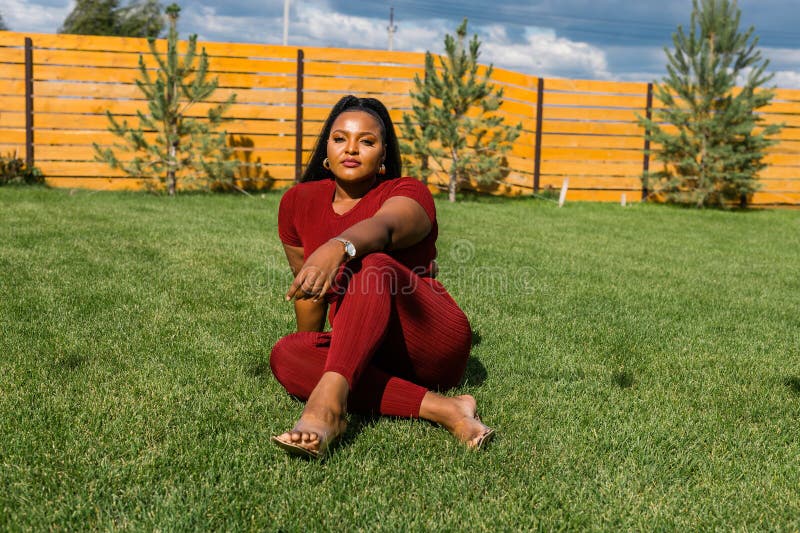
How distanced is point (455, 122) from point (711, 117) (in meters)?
4.76

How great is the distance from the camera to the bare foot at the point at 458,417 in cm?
257

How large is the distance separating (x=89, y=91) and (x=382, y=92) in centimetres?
483

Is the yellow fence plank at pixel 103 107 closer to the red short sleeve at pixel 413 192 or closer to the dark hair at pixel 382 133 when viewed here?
the dark hair at pixel 382 133

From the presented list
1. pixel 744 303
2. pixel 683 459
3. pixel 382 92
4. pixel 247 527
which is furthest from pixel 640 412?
pixel 382 92

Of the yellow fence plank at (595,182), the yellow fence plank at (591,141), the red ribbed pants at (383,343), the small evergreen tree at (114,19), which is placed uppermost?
the small evergreen tree at (114,19)

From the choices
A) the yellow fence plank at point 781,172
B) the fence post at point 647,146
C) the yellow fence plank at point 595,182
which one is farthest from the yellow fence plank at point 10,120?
the yellow fence plank at point 781,172

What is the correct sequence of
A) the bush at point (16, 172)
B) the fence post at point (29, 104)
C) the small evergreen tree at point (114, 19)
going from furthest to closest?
the small evergreen tree at point (114, 19)
the fence post at point (29, 104)
the bush at point (16, 172)

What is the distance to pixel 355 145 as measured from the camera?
2930mm

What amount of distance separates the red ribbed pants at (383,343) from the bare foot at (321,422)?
0.17ft

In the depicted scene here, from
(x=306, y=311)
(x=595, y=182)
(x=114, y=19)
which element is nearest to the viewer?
(x=306, y=311)

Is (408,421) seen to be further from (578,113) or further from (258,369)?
(578,113)

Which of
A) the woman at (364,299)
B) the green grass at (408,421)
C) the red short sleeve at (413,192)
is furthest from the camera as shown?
the red short sleeve at (413,192)

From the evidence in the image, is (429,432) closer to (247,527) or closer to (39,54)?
(247,527)

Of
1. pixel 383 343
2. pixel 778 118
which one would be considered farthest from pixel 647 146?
pixel 383 343
